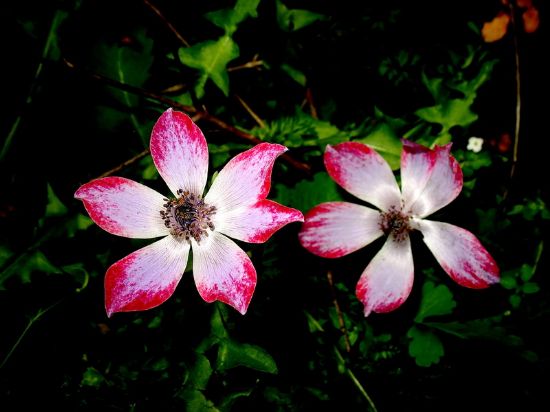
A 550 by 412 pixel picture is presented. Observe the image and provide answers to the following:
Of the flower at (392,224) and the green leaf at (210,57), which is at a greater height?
the green leaf at (210,57)

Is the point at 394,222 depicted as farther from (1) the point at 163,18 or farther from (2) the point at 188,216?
(1) the point at 163,18

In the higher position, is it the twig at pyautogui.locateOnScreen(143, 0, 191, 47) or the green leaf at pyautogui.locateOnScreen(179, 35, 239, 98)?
the twig at pyautogui.locateOnScreen(143, 0, 191, 47)

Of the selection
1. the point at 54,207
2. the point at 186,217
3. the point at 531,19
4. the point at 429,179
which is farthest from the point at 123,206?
the point at 531,19

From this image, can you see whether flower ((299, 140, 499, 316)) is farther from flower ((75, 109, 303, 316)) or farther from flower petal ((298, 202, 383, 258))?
flower ((75, 109, 303, 316))

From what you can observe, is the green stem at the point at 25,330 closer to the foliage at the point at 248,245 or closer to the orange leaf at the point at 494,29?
the foliage at the point at 248,245

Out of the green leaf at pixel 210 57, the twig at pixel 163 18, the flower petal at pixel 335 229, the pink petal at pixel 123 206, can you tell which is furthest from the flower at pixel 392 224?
the twig at pixel 163 18

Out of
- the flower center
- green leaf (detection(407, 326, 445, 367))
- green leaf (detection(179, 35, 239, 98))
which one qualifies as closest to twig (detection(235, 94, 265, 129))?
green leaf (detection(179, 35, 239, 98))
